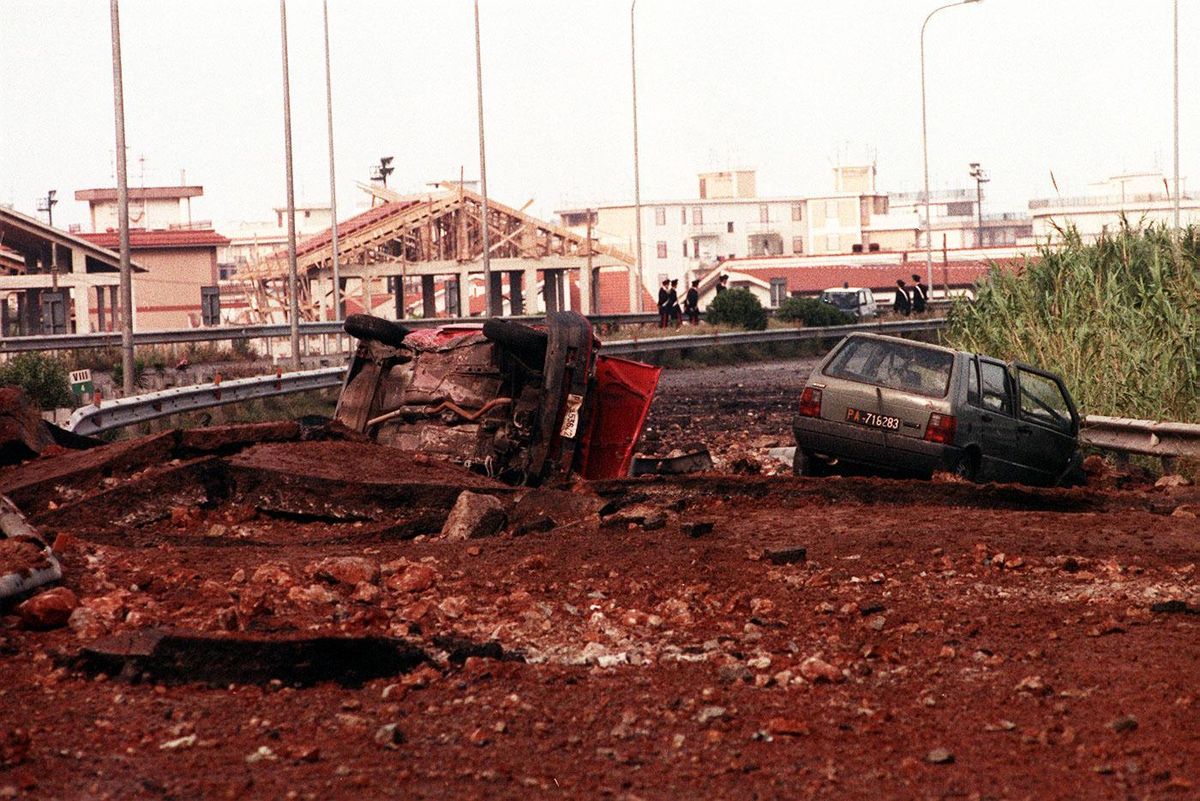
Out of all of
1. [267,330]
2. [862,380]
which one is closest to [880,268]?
[267,330]

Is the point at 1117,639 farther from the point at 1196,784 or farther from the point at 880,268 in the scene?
the point at 880,268

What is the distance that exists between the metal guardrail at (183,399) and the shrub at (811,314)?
94.6ft

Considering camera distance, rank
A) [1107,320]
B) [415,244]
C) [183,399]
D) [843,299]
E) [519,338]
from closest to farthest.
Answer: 1. [519,338]
2. [183,399]
3. [1107,320]
4. [843,299]
5. [415,244]

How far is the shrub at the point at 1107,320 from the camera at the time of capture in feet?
60.0

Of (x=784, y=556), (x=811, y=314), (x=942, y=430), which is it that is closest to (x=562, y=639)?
(x=784, y=556)

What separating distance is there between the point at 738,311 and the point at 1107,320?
29.5 meters

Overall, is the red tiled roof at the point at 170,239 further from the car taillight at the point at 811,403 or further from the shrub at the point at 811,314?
the car taillight at the point at 811,403

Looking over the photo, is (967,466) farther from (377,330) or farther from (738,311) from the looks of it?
(738,311)

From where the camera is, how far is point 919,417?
1497cm

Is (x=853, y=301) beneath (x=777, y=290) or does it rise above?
beneath

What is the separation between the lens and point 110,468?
39.9 ft

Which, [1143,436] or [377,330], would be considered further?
[1143,436]

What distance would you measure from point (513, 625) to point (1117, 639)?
2.90m

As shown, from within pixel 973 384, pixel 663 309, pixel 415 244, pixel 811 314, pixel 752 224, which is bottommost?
pixel 973 384
